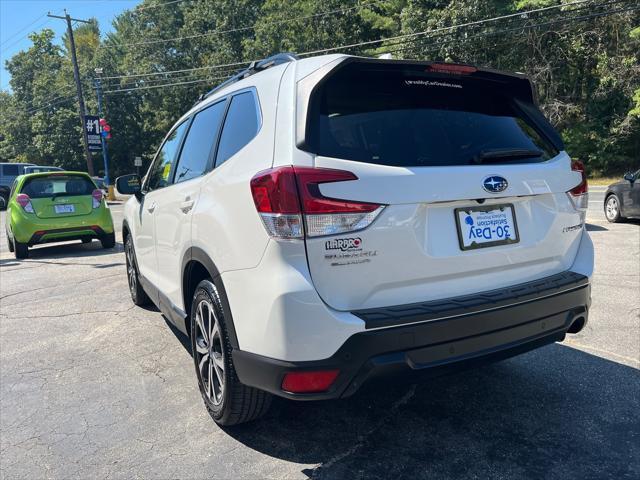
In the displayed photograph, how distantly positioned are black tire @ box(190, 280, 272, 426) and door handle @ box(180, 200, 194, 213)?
50 cm

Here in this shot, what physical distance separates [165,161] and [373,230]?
2.63m

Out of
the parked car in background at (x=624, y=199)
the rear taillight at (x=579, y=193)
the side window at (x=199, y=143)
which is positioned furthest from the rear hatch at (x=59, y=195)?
the parked car in background at (x=624, y=199)

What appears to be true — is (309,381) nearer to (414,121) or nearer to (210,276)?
(210,276)

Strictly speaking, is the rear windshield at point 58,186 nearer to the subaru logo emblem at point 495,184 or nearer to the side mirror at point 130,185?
the side mirror at point 130,185

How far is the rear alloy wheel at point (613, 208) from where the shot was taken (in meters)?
10.8

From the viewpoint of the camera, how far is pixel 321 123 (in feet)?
7.59

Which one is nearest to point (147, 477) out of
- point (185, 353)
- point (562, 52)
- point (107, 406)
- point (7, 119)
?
point (107, 406)

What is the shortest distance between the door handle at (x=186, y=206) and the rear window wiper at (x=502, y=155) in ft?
5.47

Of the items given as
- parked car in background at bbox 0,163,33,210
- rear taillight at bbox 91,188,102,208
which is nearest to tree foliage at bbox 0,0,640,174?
rear taillight at bbox 91,188,102,208

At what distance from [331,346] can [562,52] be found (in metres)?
32.0

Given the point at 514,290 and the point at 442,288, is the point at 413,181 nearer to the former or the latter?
the point at 442,288

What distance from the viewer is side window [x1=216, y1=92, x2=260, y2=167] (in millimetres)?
2646

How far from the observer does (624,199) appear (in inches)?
414

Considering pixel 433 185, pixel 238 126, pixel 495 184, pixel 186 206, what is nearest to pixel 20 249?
pixel 186 206
